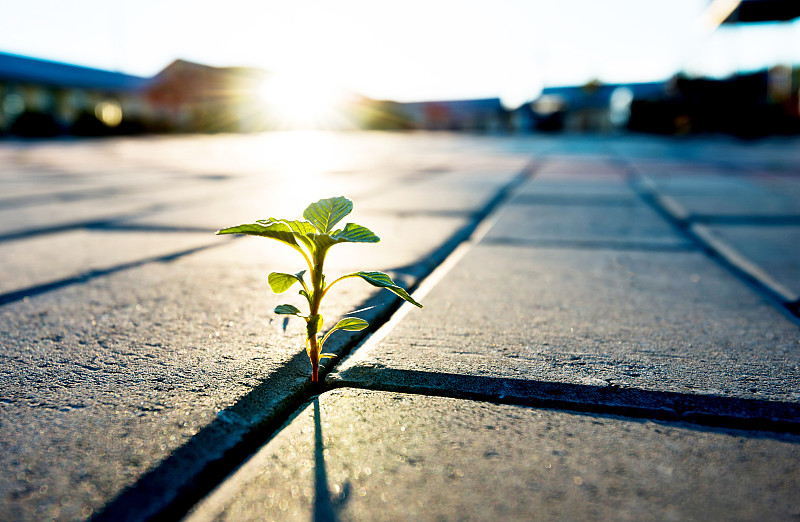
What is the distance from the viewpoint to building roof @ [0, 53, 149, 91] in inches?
942

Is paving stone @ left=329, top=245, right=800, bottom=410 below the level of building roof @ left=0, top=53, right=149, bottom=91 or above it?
below

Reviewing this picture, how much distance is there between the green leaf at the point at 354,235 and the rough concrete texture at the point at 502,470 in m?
0.24

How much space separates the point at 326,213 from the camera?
2.59ft

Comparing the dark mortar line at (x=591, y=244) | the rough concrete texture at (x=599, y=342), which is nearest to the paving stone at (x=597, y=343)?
the rough concrete texture at (x=599, y=342)

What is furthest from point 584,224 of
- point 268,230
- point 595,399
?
point 268,230

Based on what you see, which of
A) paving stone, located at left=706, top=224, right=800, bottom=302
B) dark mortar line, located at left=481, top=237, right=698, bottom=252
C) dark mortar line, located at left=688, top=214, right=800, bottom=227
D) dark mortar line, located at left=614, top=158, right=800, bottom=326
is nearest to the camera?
dark mortar line, located at left=614, top=158, right=800, bottom=326

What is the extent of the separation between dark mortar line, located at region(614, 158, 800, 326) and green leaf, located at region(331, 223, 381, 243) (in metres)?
0.96

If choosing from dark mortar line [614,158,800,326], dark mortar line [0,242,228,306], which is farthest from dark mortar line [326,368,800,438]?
dark mortar line [0,242,228,306]

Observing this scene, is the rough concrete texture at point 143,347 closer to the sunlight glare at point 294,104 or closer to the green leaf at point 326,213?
the green leaf at point 326,213

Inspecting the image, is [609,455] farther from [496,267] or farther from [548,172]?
[548,172]

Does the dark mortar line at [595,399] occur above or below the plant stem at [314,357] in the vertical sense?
below

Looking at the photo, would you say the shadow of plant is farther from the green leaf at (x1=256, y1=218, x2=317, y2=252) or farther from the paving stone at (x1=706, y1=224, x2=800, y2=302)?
the paving stone at (x1=706, y1=224, x2=800, y2=302)

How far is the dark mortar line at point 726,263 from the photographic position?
1273mm

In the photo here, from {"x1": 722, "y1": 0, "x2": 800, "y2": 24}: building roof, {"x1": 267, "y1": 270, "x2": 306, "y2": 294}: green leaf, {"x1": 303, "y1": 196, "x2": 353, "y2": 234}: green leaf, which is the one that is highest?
{"x1": 722, "y1": 0, "x2": 800, "y2": 24}: building roof
